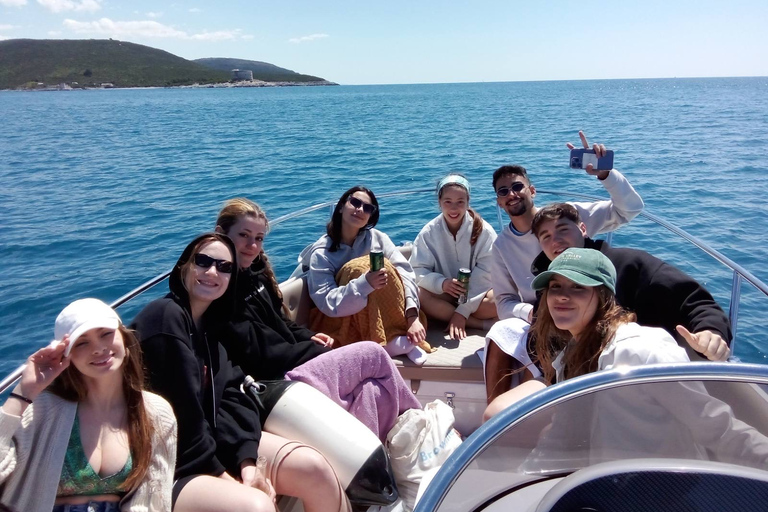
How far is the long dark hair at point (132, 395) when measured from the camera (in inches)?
65.4

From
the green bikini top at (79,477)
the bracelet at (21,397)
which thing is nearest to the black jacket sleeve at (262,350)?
the green bikini top at (79,477)

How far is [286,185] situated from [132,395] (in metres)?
12.5

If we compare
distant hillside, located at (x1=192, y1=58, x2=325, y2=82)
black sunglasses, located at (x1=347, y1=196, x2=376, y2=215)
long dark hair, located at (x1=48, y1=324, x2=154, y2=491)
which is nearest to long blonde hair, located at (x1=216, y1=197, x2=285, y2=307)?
black sunglasses, located at (x1=347, y1=196, x2=376, y2=215)

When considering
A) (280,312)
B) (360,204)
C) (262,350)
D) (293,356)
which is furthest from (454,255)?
(262,350)

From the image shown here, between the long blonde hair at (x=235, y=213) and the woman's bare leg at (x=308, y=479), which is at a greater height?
the long blonde hair at (x=235, y=213)

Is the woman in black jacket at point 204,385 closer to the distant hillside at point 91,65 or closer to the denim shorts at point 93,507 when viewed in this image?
the denim shorts at point 93,507

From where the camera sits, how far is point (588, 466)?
1048 millimetres

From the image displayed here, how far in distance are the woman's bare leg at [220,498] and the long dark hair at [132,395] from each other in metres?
0.18

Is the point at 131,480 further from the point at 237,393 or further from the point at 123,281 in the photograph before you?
the point at 123,281

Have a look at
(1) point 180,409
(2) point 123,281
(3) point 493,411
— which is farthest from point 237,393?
(2) point 123,281

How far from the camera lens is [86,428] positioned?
168 centimetres

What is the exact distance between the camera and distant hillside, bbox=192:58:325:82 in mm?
142913

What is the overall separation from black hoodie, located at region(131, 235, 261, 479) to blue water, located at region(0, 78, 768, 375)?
4772 mm

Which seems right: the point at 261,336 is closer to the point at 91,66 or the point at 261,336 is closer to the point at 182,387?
the point at 182,387
